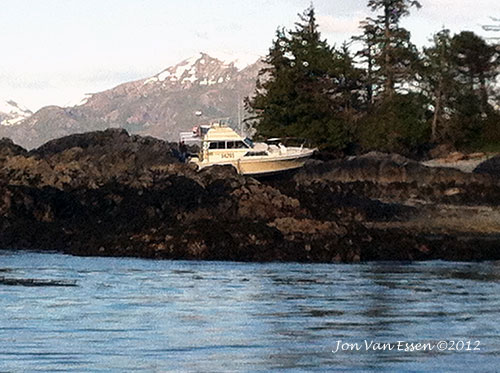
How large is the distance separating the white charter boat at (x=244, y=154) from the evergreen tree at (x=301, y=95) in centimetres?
817

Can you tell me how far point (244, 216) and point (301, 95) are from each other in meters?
37.6

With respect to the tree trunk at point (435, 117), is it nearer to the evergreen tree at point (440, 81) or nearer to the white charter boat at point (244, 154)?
the evergreen tree at point (440, 81)

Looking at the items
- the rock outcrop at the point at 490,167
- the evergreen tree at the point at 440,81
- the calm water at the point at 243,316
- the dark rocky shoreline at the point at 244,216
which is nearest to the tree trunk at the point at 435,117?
the evergreen tree at the point at 440,81

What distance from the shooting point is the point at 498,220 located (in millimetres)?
35406

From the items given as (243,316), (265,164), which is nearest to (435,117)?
(265,164)

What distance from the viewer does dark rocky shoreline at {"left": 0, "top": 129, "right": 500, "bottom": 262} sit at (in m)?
27.0

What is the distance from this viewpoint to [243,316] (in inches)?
668

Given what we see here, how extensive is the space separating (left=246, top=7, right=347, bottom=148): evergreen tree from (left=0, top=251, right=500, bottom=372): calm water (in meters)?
43.1

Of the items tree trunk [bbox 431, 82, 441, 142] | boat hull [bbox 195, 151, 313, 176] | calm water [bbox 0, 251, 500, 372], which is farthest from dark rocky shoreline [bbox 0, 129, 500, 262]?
tree trunk [bbox 431, 82, 441, 142]

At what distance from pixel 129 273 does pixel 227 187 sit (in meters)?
11.7

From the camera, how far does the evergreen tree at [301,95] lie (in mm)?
68688

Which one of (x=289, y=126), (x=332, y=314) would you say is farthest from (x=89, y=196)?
(x=289, y=126)

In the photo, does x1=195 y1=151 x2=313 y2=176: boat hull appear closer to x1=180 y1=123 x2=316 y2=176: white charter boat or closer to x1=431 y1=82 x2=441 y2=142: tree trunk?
x1=180 y1=123 x2=316 y2=176: white charter boat

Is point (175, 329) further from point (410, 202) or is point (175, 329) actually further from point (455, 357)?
point (410, 202)
